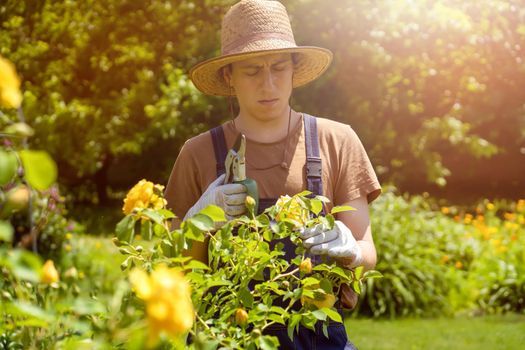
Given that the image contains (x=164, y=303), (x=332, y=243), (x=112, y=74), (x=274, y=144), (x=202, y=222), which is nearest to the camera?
(x=164, y=303)

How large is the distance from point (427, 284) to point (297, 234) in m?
4.36

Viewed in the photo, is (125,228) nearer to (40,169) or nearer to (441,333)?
(40,169)

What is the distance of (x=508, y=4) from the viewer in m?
10.5

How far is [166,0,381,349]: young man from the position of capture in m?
2.24

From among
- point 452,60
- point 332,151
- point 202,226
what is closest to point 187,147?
point 332,151

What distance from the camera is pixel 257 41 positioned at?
7.46 feet

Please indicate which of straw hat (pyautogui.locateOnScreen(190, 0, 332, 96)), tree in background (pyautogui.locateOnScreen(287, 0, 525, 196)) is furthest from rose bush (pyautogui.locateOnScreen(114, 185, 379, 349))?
tree in background (pyautogui.locateOnScreen(287, 0, 525, 196))

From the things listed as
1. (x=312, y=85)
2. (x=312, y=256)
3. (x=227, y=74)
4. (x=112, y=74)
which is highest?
(x=227, y=74)

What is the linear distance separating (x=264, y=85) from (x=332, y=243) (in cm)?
63

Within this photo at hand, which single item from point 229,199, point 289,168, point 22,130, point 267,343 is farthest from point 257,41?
point 22,130

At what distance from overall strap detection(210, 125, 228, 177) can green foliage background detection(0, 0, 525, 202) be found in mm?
6368

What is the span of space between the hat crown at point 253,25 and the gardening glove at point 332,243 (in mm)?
729

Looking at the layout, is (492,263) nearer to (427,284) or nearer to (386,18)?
A: (427,284)

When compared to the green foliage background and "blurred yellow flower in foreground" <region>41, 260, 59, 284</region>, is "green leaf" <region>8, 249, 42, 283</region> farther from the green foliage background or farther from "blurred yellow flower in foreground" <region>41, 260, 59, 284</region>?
the green foliage background
